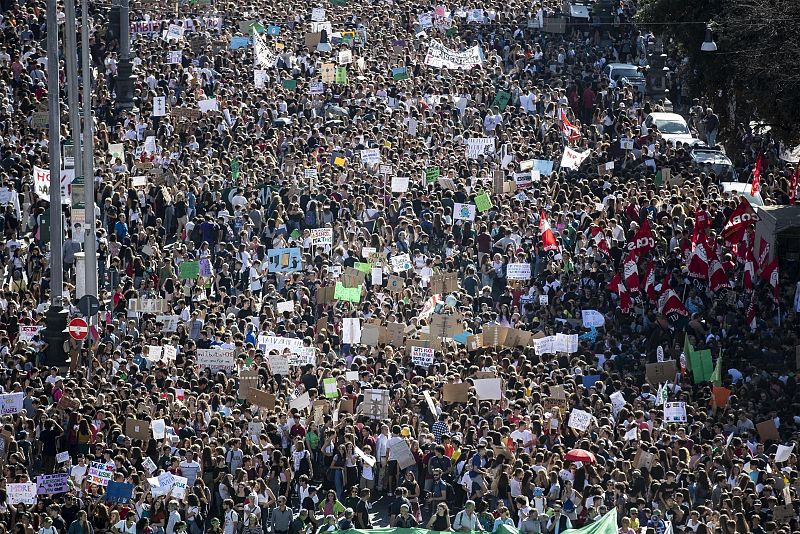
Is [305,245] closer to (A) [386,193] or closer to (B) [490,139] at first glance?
(A) [386,193]

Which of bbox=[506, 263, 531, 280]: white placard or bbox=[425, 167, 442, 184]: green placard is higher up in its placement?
bbox=[425, 167, 442, 184]: green placard

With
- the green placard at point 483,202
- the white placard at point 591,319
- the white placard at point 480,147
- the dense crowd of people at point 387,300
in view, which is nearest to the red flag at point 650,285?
the dense crowd of people at point 387,300

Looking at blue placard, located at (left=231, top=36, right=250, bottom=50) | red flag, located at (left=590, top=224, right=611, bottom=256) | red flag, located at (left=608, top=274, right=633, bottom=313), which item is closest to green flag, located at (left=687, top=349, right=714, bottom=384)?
red flag, located at (left=608, top=274, right=633, bottom=313)

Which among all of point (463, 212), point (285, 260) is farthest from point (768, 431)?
point (463, 212)

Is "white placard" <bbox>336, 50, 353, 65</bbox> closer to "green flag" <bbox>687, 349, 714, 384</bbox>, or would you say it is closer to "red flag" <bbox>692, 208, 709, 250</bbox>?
"red flag" <bbox>692, 208, 709, 250</bbox>

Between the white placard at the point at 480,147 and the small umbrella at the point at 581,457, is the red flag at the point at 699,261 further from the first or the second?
the small umbrella at the point at 581,457

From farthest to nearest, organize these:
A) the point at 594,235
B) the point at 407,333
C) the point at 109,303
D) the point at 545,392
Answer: the point at 594,235
the point at 109,303
the point at 407,333
the point at 545,392

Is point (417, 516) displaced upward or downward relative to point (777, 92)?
downward

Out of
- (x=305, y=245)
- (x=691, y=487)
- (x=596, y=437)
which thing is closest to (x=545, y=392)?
(x=596, y=437)
